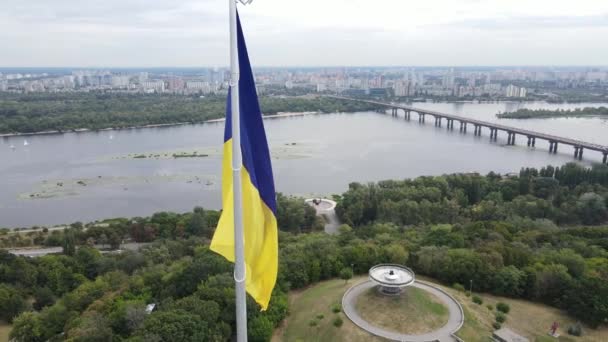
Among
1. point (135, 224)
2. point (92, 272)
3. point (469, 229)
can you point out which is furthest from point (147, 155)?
point (469, 229)

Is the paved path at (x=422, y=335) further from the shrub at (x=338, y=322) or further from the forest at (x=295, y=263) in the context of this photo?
the forest at (x=295, y=263)

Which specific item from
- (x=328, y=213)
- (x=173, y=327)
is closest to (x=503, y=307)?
(x=173, y=327)

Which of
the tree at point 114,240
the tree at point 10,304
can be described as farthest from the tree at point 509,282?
the tree at point 114,240

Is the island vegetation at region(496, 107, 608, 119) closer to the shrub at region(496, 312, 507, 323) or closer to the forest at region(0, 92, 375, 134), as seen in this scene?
the forest at region(0, 92, 375, 134)

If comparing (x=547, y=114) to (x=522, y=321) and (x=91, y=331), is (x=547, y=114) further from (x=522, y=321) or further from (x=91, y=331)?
(x=91, y=331)

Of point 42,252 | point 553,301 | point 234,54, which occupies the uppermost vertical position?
point 234,54

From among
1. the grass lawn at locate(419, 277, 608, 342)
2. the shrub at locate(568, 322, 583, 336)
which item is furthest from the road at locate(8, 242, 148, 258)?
the shrub at locate(568, 322, 583, 336)

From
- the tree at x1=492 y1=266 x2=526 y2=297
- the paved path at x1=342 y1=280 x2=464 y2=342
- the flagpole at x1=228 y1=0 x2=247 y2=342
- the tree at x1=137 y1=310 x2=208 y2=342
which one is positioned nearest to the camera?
the flagpole at x1=228 y1=0 x2=247 y2=342

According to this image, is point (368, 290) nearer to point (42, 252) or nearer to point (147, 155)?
point (42, 252)
